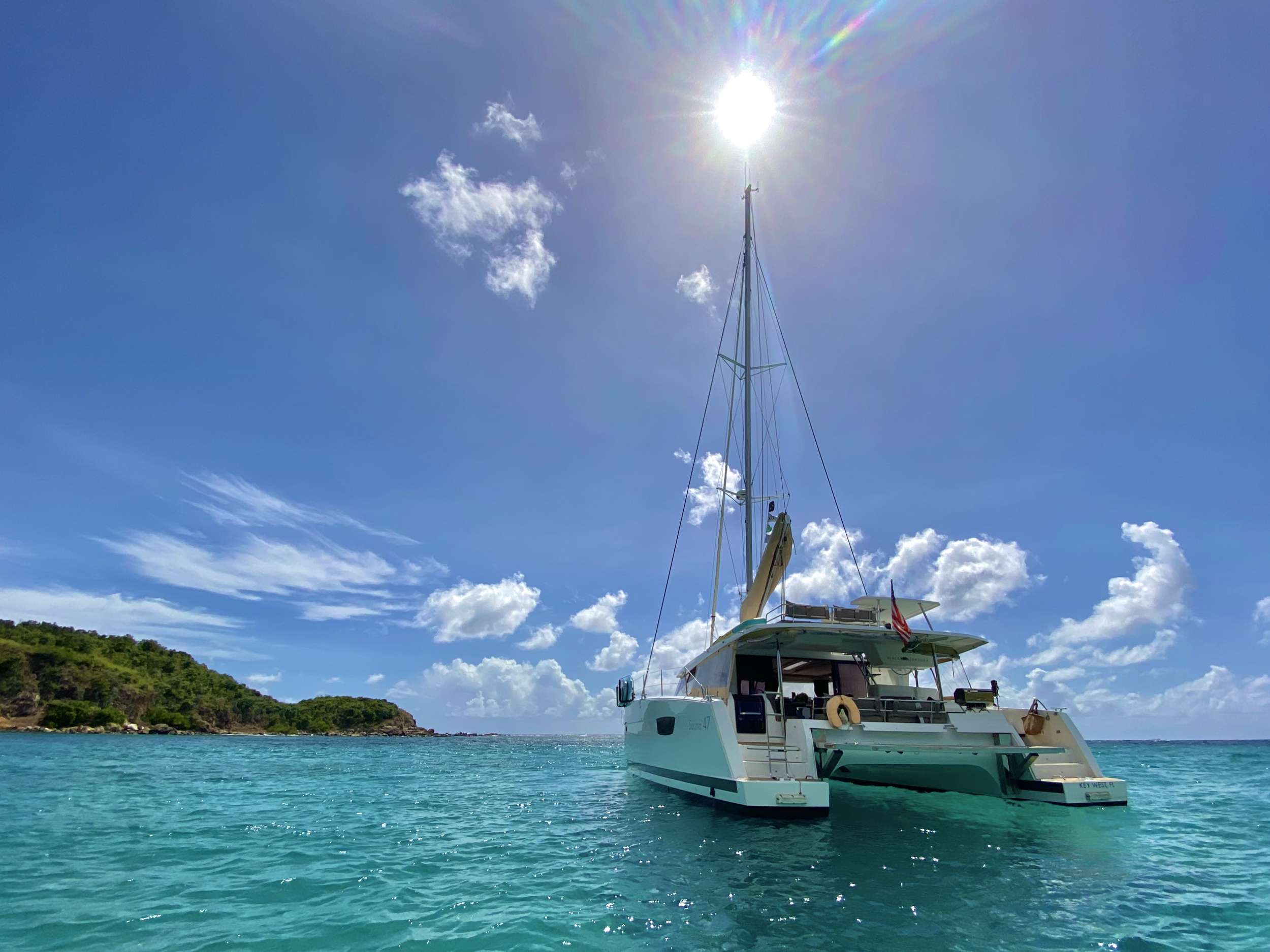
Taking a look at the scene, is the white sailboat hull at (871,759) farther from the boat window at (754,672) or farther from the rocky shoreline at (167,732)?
the rocky shoreline at (167,732)

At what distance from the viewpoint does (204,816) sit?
42.0 ft

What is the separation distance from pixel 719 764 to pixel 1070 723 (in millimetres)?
7815

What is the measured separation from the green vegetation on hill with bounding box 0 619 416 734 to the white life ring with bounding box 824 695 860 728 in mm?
77091

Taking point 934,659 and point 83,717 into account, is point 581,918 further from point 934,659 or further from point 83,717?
point 83,717

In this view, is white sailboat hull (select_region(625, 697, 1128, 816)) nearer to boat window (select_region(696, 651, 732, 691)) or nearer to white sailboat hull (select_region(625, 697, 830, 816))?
white sailboat hull (select_region(625, 697, 830, 816))

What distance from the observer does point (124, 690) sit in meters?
67.9

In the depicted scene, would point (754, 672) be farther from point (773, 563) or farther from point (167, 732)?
point (167, 732)

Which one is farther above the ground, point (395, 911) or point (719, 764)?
point (719, 764)

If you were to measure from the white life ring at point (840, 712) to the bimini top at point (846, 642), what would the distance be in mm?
1410

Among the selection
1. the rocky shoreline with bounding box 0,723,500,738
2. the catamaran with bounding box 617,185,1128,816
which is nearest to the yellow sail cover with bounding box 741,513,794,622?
the catamaran with bounding box 617,185,1128,816

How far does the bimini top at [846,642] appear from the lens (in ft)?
42.7

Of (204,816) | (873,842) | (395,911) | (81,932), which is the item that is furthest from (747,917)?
(204,816)

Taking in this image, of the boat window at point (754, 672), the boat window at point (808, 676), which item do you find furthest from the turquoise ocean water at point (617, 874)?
the boat window at point (754, 672)

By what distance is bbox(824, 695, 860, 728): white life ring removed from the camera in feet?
38.7
